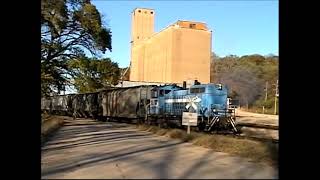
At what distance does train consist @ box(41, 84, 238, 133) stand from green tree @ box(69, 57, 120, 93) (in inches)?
116

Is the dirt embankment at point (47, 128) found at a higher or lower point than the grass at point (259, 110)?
lower

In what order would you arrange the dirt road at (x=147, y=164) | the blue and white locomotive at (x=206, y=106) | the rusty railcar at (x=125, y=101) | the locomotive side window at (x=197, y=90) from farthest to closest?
the rusty railcar at (x=125, y=101)
the locomotive side window at (x=197, y=90)
the blue and white locomotive at (x=206, y=106)
the dirt road at (x=147, y=164)

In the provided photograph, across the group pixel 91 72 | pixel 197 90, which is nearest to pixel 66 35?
pixel 91 72

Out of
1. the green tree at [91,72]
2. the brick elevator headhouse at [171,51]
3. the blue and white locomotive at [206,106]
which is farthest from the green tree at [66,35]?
the brick elevator headhouse at [171,51]

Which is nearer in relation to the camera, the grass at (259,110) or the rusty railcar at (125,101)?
the rusty railcar at (125,101)

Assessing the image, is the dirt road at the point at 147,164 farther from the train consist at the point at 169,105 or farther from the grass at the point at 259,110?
the grass at the point at 259,110

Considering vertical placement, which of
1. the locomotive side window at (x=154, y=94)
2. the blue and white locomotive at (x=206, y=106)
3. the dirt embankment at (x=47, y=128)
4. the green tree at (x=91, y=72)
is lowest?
the dirt embankment at (x=47, y=128)

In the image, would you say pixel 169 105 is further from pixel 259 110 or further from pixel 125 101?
pixel 259 110

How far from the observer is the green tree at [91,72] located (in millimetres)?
30859

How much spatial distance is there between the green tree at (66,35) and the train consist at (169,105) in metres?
5.29

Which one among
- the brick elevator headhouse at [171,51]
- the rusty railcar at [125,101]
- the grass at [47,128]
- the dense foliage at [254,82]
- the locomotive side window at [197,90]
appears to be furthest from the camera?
the dense foliage at [254,82]

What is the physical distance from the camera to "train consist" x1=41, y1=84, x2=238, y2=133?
1013 inches
